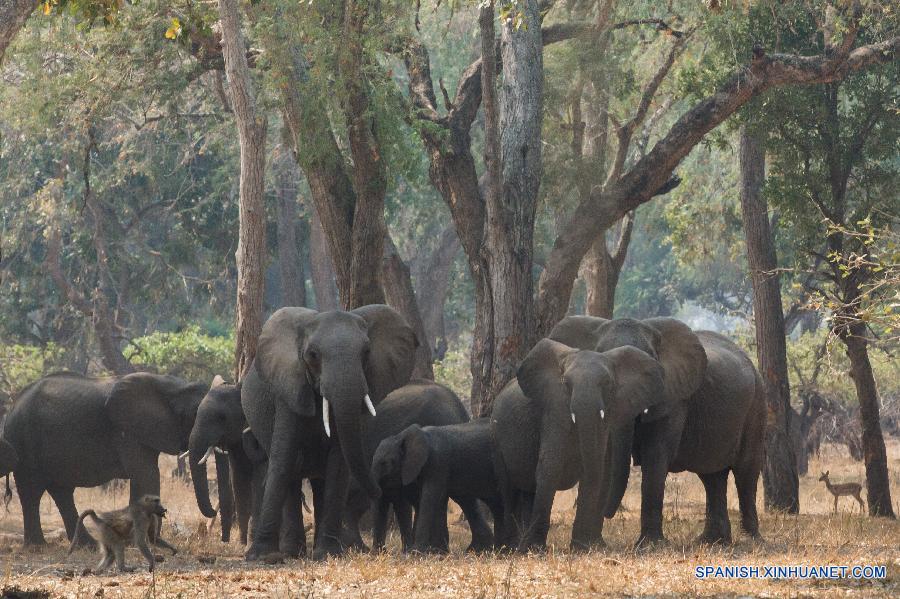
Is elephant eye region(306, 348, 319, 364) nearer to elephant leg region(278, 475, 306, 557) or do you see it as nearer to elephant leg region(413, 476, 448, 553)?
elephant leg region(278, 475, 306, 557)

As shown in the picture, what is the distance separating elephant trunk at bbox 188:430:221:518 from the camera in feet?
46.0

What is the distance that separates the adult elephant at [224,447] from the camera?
14.1 m

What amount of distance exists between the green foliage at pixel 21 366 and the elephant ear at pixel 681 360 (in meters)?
16.9

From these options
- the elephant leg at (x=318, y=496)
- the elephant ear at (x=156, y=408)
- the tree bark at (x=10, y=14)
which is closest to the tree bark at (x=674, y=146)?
the elephant ear at (x=156, y=408)

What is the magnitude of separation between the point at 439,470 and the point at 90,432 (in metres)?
5.27

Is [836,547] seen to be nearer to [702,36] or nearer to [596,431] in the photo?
[596,431]

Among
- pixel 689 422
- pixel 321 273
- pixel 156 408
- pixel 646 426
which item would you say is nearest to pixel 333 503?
pixel 646 426

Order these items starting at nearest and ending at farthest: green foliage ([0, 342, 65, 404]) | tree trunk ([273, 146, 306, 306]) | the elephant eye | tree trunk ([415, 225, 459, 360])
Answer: the elephant eye
green foliage ([0, 342, 65, 404])
tree trunk ([273, 146, 306, 306])
tree trunk ([415, 225, 459, 360])

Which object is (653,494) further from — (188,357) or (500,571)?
(188,357)

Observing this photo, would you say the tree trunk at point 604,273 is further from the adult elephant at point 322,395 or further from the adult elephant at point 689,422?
the adult elephant at point 322,395

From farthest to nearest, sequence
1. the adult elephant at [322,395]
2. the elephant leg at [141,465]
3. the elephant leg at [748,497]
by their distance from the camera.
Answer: the elephant leg at [141,465]
the elephant leg at [748,497]
the adult elephant at [322,395]

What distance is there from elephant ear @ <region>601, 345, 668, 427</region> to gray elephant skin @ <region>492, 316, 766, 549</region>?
0.6 inches

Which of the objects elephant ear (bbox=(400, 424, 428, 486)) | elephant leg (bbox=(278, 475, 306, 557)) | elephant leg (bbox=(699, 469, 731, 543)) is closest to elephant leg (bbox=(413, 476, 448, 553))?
elephant ear (bbox=(400, 424, 428, 486))

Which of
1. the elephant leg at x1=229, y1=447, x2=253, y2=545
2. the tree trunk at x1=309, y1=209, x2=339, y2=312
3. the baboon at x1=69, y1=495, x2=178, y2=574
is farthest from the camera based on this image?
the tree trunk at x1=309, y1=209, x2=339, y2=312
